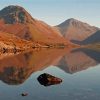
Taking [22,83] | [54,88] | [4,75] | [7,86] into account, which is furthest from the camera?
[4,75]

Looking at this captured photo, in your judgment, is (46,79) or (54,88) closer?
(54,88)

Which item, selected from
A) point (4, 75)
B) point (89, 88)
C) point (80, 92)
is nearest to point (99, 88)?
point (89, 88)

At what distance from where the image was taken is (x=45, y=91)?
75.1m

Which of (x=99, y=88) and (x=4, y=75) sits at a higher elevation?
(x=99, y=88)

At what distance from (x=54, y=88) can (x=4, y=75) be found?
34.4 m

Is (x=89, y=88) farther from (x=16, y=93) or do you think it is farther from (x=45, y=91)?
(x=16, y=93)

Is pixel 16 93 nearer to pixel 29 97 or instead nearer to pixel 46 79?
pixel 29 97

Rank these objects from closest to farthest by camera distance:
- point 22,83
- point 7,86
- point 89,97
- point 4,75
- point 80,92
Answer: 1. point 89,97
2. point 80,92
3. point 7,86
4. point 22,83
5. point 4,75

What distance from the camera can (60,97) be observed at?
68625 mm

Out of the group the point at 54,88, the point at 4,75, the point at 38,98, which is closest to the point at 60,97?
the point at 38,98

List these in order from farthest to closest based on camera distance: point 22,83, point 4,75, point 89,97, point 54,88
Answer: point 4,75, point 22,83, point 54,88, point 89,97

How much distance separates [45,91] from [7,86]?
1505cm

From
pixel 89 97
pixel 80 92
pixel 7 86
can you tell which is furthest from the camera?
pixel 7 86

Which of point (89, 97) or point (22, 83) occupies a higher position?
point (89, 97)
